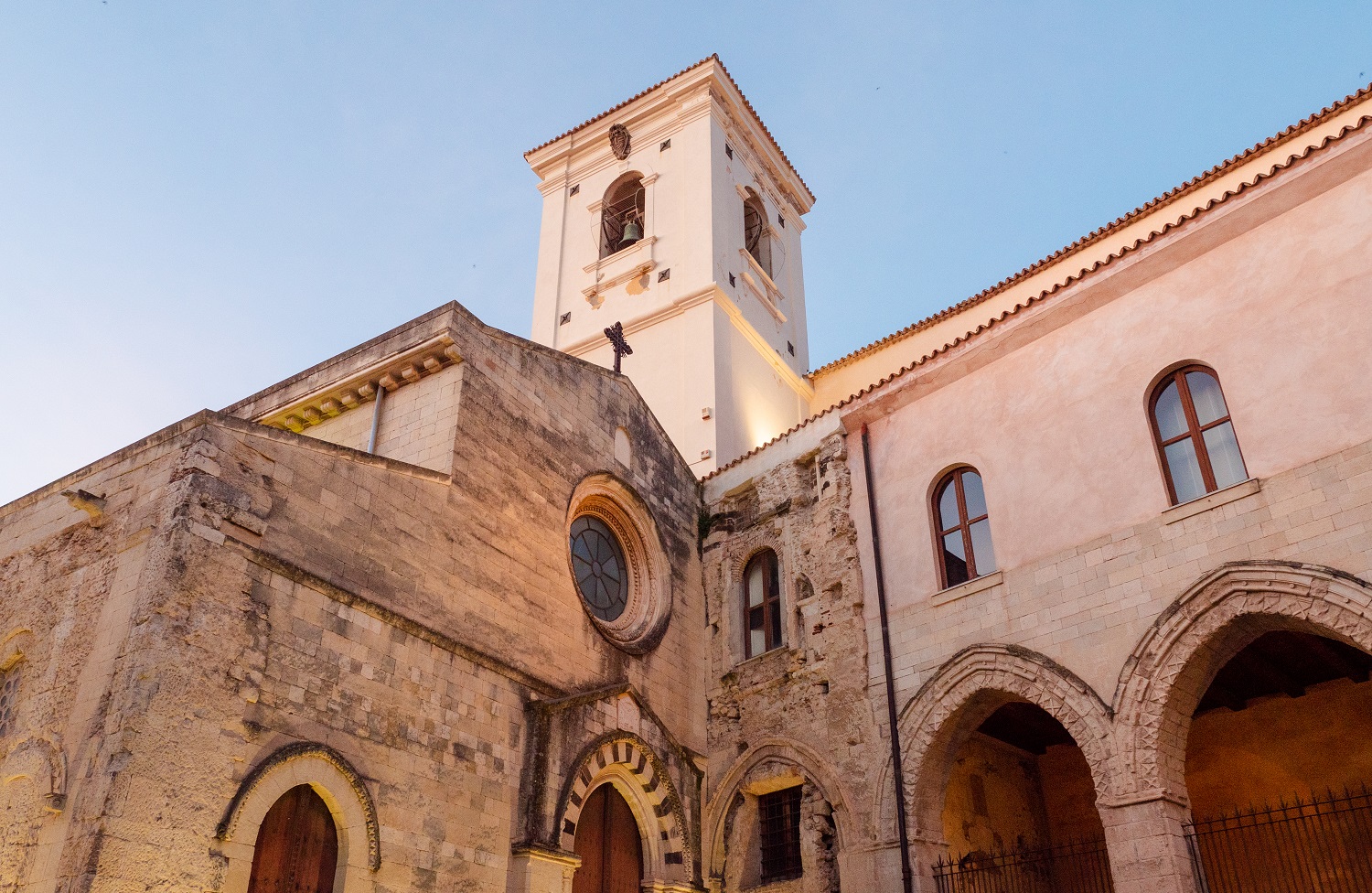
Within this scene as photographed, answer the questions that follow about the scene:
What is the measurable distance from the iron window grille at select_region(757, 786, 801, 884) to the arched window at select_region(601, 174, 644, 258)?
43.8 feet

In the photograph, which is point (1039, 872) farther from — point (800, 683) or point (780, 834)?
point (800, 683)

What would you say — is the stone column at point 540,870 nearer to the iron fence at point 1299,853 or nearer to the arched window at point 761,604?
the arched window at point 761,604

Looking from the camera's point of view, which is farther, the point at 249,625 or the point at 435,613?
the point at 435,613

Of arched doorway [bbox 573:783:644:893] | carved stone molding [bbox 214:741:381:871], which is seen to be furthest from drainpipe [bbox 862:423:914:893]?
carved stone molding [bbox 214:741:381:871]

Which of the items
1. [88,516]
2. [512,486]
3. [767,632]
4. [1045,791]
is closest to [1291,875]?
[1045,791]

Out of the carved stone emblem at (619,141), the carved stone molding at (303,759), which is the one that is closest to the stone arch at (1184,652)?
the carved stone molding at (303,759)

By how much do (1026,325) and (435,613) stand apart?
23.5ft

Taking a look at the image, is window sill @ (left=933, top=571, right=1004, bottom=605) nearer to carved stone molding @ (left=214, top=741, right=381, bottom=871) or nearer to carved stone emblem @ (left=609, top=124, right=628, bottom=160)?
carved stone molding @ (left=214, top=741, right=381, bottom=871)

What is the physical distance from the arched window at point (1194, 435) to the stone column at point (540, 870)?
6930 mm

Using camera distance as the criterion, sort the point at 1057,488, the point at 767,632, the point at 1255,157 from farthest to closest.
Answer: the point at 1255,157 → the point at 767,632 → the point at 1057,488

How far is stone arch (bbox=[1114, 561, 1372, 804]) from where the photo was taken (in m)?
9.46

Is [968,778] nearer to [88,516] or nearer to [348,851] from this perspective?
[348,851]

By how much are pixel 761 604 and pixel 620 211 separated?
488 inches

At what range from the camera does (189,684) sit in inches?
326
